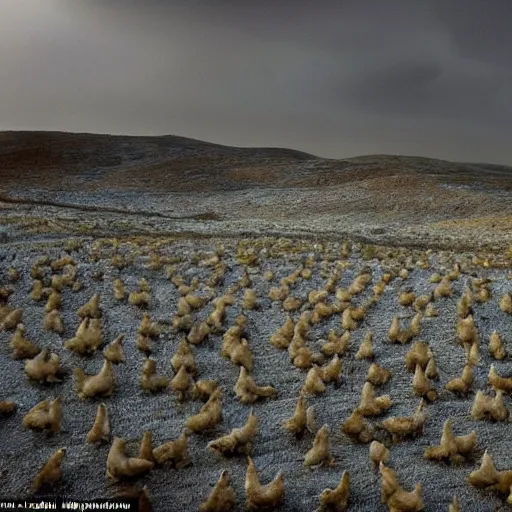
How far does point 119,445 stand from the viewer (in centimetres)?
331

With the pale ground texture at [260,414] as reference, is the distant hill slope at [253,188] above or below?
above

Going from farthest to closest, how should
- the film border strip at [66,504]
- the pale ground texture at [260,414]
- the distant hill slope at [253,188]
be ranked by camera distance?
the distant hill slope at [253,188]
the pale ground texture at [260,414]
the film border strip at [66,504]

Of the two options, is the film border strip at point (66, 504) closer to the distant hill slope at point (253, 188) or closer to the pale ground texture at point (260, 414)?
the pale ground texture at point (260, 414)

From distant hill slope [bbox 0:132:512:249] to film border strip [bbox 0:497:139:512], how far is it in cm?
1376

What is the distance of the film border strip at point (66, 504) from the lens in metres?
2.85

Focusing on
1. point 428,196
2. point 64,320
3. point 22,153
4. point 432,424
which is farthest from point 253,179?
point 432,424

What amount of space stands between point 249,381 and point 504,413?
1903 mm

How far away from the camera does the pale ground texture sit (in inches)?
128

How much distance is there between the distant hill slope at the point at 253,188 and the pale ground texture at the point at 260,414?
10.6 meters

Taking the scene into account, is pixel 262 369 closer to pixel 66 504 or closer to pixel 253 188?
pixel 66 504

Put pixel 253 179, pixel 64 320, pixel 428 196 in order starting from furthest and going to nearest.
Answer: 1. pixel 253 179
2. pixel 428 196
3. pixel 64 320

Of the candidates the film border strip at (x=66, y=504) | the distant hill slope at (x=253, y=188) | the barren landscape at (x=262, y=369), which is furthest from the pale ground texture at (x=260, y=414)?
the distant hill slope at (x=253, y=188)

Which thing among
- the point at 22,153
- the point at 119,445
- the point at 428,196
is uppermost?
the point at 22,153

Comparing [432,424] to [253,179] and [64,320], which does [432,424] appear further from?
[253,179]
